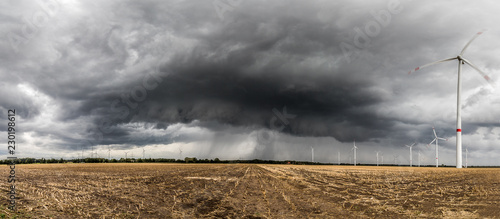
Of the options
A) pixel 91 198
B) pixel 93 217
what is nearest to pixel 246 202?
pixel 93 217

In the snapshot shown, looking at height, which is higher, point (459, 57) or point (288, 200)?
point (459, 57)

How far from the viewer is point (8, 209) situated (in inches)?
738

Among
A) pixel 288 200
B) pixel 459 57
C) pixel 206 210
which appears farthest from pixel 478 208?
pixel 459 57

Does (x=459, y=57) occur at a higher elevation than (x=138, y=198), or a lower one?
higher

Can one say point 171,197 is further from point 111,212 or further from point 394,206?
point 394,206

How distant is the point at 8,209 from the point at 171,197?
9.82 meters

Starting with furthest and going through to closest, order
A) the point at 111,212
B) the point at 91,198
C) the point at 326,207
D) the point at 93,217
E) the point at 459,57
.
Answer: the point at 459,57 → the point at 91,198 → the point at 326,207 → the point at 111,212 → the point at 93,217

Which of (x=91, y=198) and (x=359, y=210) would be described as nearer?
(x=359, y=210)

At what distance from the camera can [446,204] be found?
67.3ft

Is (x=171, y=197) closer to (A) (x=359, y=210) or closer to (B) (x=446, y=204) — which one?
(A) (x=359, y=210)

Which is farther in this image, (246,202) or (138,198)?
(138,198)

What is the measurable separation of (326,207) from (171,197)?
37.9 ft

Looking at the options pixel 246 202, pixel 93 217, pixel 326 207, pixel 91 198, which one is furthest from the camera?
pixel 91 198

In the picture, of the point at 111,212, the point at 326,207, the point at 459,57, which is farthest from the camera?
the point at 459,57
